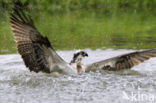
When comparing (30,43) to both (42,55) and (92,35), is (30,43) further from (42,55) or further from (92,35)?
(92,35)

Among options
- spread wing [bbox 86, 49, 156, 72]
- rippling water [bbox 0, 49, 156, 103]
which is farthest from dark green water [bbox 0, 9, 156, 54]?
spread wing [bbox 86, 49, 156, 72]

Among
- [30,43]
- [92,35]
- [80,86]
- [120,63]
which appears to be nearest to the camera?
[80,86]

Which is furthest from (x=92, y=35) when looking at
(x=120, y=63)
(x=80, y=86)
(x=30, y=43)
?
(x=80, y=86)

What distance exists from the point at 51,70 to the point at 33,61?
0.58m

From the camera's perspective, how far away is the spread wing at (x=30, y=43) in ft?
27.4

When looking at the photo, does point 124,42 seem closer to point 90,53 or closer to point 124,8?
point 90,53

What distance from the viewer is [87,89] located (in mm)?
Result: 7758

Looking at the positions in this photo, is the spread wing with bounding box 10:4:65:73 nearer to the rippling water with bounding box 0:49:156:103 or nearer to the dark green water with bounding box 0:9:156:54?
the rippling water with bounding box 0:49:156:103

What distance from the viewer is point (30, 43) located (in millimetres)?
8508

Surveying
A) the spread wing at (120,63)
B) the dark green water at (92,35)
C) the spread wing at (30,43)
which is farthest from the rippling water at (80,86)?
the dark green water at (92,35)

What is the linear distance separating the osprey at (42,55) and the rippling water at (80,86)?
0.20 meters

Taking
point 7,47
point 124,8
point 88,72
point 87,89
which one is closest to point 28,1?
point 124,8

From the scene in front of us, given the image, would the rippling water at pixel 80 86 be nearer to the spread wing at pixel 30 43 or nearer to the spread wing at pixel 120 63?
the spread wing at pixel 120 63

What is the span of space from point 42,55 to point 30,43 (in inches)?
17.2
